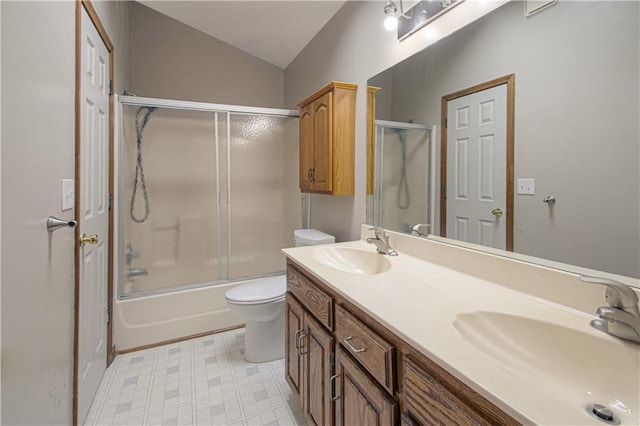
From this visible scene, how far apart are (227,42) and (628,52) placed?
329cm

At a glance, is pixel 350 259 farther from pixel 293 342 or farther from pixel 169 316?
pixel 169 316

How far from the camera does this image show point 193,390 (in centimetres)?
169

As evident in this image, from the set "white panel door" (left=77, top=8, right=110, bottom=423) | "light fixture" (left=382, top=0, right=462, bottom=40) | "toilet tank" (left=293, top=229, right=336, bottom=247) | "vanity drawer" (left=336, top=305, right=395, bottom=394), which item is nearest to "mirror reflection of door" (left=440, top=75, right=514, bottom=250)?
"light fixture" (left=382, top=0, right=462, bottom=40)

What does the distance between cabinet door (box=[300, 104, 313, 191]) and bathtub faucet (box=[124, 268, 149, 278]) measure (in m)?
1.42

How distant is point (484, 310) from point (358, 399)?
46cm

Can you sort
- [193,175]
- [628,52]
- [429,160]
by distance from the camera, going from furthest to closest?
[193,175], [429,160], [628,52]

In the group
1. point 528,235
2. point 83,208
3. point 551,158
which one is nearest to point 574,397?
point 528,235

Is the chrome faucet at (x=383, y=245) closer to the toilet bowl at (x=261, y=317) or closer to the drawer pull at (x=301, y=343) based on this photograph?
the drawer pull at (x=301, y=343)

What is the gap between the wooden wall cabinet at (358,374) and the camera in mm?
589

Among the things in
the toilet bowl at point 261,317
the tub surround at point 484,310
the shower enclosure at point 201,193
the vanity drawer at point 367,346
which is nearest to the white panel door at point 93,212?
the shower enclosure at point 201,193

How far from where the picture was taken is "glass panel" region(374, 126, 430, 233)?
145 centimetres

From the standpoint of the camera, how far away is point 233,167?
2.65 metres

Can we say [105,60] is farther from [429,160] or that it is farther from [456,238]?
[456,238]

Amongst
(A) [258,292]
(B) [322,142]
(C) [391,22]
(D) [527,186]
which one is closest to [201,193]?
(A) [258,292]
